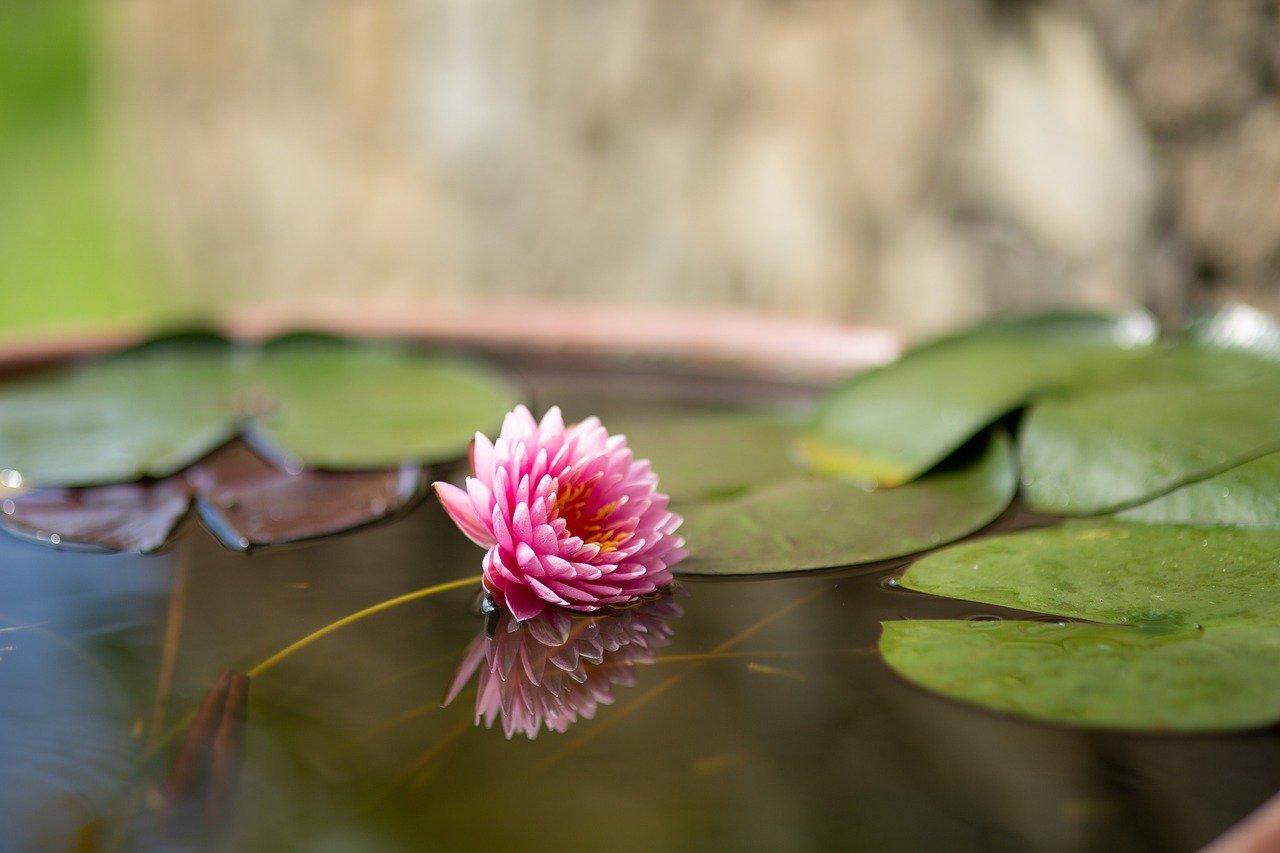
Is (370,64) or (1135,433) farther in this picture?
(370,64)

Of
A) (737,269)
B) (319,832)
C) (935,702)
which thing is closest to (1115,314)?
(935,702)

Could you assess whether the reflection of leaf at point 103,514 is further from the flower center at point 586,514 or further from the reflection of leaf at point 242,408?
the flower center at point 586,514

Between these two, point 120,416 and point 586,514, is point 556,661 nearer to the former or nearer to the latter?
point 586,514

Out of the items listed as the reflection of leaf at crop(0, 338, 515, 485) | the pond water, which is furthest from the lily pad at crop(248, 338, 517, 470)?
the pond water

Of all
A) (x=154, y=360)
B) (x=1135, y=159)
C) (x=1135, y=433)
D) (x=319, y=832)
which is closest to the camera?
(x=319, y=832)

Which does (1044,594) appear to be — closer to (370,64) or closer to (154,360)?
(154,360)

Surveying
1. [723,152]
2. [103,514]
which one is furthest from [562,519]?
[723,152]

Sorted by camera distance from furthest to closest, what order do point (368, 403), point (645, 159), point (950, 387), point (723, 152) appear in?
point (645, 159), point (723, 152), point (368, 403), point (950, 387)

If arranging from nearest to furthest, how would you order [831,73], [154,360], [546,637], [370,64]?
[546,637], [154,360], [831,73], [370,64]
